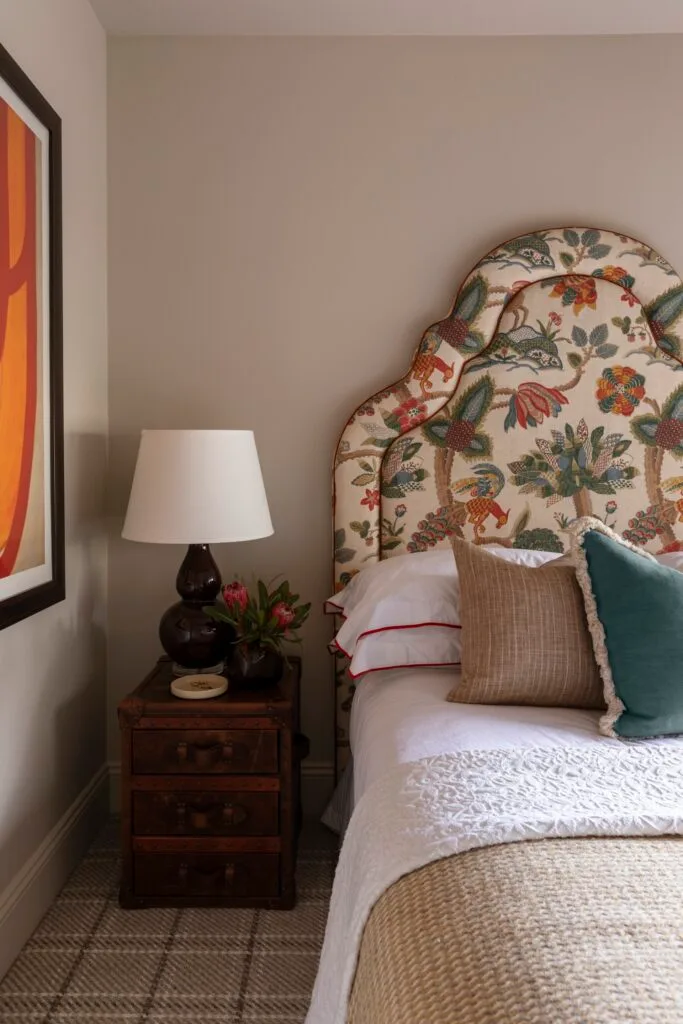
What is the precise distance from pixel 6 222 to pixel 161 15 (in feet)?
3.64

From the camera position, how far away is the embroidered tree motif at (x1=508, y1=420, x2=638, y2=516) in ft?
8.46

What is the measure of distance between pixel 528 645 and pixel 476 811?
646 mm

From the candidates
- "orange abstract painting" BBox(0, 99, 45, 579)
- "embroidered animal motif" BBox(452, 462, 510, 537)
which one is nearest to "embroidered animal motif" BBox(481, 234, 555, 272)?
"embroidered animal motif" BBox(452, 462, 510, 537)

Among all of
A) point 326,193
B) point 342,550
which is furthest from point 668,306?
point 342,550

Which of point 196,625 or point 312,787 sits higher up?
point 196,625

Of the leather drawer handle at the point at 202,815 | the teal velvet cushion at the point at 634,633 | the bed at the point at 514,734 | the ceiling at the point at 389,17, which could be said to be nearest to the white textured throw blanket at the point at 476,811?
the bed at the point at 514,734

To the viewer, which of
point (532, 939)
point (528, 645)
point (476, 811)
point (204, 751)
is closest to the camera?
point (532, 939)

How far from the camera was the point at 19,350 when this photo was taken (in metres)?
1.93

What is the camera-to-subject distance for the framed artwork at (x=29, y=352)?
185cm

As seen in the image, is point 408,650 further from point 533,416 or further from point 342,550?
point 533,416

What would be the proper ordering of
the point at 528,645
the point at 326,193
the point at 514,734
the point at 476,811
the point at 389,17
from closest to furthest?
1. the point at 476,811
2. the point at 514,734
3. the point at 528,645
4. the point at 389,17
5. the point at 326,193

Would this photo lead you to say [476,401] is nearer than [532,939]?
No

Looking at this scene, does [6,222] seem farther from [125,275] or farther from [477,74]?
[477,74]

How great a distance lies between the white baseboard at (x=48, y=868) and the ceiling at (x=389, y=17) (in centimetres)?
238
